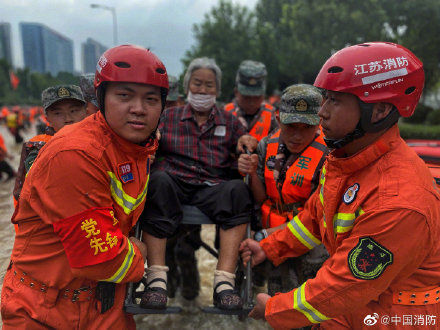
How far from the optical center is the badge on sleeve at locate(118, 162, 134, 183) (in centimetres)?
214

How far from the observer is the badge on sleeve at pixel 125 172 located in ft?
7.02

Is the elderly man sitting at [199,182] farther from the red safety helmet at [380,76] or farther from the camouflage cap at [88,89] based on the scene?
the red safety helmet at [380,76]

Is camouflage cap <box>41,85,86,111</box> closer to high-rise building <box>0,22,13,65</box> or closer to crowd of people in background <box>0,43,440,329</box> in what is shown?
crowd of people in background <box>0,43,440,329</box>

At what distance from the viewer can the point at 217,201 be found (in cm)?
295

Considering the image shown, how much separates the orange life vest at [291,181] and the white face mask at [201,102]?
76cm

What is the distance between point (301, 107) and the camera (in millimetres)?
2834

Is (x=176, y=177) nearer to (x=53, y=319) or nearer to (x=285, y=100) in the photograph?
(x=285, y=100)

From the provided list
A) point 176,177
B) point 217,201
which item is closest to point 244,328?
point 217,201

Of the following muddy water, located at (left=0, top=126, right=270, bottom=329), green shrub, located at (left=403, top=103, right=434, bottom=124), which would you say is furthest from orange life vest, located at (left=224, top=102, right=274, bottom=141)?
green shrub, located at (left=403, top=103, right=434, bottom=124)

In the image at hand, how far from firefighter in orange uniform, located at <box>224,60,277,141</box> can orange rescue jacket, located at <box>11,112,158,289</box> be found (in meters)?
2.82

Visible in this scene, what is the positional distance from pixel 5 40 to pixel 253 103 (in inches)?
4812

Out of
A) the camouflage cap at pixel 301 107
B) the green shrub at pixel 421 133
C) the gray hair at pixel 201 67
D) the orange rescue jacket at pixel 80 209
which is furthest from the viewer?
the green shrub at pixel 421 133

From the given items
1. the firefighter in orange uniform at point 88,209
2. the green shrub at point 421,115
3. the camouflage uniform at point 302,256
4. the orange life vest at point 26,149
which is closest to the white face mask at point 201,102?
the camouflage uniform at point 302,256

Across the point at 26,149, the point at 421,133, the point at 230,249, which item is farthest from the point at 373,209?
the point at 421,133
